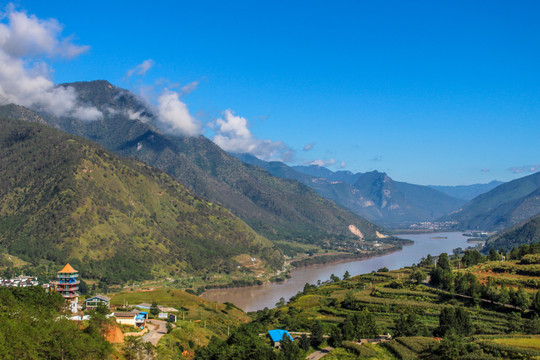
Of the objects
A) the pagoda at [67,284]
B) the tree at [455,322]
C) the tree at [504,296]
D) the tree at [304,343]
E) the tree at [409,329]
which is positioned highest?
the pagoda at [67,284]

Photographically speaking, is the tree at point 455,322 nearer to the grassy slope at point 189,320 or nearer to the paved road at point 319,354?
the paved road at point 319,354

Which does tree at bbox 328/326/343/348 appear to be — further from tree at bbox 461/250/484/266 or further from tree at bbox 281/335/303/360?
tree at bbox 461/250/484/266

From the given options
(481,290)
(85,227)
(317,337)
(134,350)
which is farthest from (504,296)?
(85,227)

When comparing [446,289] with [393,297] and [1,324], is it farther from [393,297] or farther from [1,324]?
[1,324]

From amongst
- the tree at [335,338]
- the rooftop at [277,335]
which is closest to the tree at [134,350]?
the rooftop at [277,335]

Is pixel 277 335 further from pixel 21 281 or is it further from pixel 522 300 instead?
pixel 21 281

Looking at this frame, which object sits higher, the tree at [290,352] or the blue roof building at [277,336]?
the tree at [290,352]

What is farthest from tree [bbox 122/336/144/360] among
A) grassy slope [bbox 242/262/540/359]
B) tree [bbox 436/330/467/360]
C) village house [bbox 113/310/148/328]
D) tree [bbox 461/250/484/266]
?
tree [bbox 461/250/484/266]

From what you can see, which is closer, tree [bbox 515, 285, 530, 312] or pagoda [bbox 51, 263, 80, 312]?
pagoda [bbox 51, 263, 80, 312]

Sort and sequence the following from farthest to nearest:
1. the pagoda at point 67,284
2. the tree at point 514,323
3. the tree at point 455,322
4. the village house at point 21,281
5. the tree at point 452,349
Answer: the village house at point 21,281 → the pagoda at point 67,284 → the tree at point 514,323 → the tree at point 455,322 → the tree at point 452,349

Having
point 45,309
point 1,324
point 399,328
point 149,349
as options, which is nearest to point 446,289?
point 399,328
